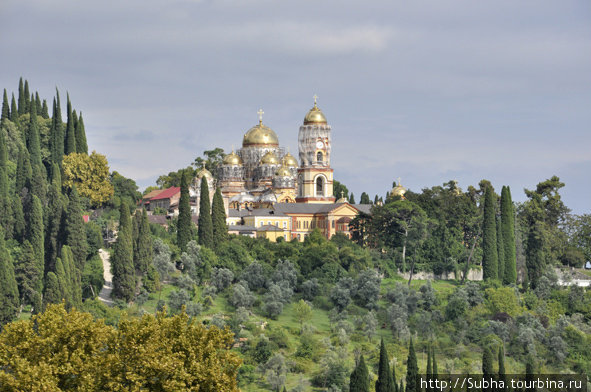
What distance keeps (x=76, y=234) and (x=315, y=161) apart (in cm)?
4710

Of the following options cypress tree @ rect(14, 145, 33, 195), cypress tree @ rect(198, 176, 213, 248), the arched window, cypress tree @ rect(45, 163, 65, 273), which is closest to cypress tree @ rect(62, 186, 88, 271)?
cypress tree @ rect(45, 163, 65, 273)

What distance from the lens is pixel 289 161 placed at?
339ft

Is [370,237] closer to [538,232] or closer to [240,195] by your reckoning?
[538,232]

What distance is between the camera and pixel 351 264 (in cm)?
6875

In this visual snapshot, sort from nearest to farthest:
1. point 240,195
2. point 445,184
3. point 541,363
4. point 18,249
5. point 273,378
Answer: point 273,378
point 541,363
point 18,249
point 445,184
point 240,195

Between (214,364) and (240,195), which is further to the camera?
(240,195)

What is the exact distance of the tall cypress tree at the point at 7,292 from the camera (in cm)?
4656

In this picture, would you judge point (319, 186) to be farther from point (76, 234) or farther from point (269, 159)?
point (76, 234)

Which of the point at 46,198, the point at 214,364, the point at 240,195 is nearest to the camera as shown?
the point at 214,364

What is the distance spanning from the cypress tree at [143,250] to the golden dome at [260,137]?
155ft

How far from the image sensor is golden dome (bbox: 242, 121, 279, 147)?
104812 mm

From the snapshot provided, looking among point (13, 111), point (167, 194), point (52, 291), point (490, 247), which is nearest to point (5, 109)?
point (13, 111)

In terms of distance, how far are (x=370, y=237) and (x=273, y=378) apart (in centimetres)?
3228

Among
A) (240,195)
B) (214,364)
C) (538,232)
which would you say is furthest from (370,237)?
(214,364)
